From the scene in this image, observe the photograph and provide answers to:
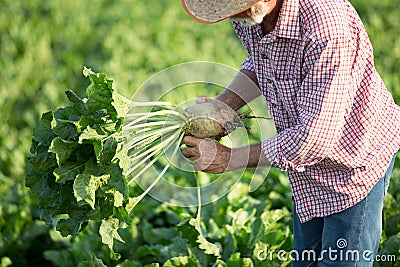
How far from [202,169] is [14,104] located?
4.60 metres

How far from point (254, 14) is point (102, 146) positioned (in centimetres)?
77

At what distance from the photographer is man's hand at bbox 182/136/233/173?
2.83m

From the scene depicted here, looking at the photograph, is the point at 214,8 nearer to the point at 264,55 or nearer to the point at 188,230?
the point at 264,55

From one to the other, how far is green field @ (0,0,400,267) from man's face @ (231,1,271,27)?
1.10 metres

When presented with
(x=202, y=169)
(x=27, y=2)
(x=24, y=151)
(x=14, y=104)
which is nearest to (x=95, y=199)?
(x=202, y=169)

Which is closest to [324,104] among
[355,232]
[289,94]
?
[289,94]

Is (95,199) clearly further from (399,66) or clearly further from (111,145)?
(399,66)

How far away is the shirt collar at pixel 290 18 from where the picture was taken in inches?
106

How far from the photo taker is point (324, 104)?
260 centimetres

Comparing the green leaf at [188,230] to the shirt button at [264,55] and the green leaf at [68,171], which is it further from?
the shirt button at [264,55]

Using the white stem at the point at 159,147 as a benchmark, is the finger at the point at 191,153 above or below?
below

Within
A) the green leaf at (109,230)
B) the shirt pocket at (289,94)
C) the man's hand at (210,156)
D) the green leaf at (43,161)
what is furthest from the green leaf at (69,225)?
the shirt pocket at (289,94)

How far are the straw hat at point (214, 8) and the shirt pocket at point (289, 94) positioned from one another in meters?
0.36

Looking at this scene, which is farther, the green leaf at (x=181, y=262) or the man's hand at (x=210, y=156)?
the green leaf at (x=181, y=262)
